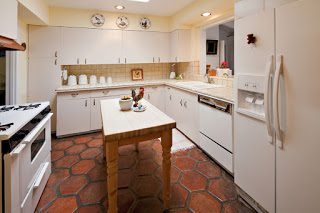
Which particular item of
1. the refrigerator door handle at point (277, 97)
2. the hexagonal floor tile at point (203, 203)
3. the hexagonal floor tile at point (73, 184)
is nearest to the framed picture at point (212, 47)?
the refrigerator door handle at point (277, 97)

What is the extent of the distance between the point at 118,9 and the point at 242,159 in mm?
3487

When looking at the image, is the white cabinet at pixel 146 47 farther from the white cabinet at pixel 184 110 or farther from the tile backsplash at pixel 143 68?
the white cabinet at pixel 184 110

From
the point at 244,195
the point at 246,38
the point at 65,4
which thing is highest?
the point at 65,4

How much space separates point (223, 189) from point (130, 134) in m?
1.23

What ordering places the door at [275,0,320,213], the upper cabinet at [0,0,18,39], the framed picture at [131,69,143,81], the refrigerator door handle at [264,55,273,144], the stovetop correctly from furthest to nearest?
1. the framed picture at [131,69,143,81]
2. the upper cabinet at [0,0,18,39]
3. the refrigerator door handle at [264,55,273,144]
4. the stovetop
5. the door at [275,0,320,213]

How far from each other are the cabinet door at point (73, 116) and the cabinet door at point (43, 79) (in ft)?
1.01

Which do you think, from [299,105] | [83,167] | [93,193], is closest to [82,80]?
[83,167]

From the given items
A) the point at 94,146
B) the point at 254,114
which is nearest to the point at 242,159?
the point at 254,114

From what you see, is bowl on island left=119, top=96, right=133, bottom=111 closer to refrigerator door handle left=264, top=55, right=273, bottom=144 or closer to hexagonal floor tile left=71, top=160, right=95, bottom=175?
hexagonal floor tile left=71, top=160, right=95, bottom=175

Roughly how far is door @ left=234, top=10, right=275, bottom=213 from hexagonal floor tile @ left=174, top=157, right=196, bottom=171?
71 centimetres

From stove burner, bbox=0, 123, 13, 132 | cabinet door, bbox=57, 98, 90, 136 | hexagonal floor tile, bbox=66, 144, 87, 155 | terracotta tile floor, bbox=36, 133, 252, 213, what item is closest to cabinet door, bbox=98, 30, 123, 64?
cabinet door, bbox=57, 98, 90, 136

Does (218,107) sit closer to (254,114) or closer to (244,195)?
(254,114)

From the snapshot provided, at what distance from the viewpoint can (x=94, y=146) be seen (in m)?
3.07

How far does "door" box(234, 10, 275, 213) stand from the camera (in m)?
1.43
